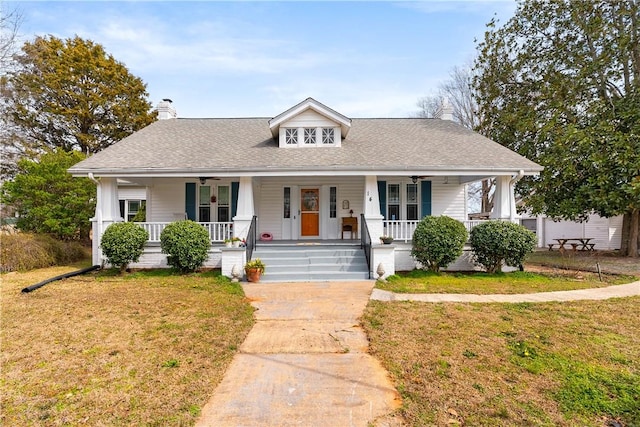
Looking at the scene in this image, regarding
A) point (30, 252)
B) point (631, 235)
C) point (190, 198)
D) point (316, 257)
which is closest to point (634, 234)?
point (631, 235)

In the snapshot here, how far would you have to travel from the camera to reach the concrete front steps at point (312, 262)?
9805mm

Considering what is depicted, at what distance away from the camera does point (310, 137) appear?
12.7m

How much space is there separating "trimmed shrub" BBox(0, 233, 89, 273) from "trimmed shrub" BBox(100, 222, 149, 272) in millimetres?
3043

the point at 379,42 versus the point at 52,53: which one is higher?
the point at 52,53

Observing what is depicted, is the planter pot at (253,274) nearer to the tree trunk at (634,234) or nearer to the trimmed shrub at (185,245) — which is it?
the trimmed shrub at (185,245)

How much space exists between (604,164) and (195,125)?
16.4m

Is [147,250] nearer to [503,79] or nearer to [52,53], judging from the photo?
[503,79]

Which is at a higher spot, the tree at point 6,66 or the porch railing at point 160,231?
the tree at point 6,66

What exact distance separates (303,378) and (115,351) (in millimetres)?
2598

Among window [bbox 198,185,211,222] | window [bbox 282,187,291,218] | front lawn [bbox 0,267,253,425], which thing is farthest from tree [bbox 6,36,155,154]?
front lawn [bbox 0,267,253,425]

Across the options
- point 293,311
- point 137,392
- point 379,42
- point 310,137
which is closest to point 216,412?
point 137,392

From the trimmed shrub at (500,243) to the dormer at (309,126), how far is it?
5686 mm

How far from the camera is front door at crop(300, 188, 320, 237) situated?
527 inches

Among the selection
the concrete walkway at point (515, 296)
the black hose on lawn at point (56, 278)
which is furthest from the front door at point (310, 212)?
the black hose on lawn at point (56, 278)
